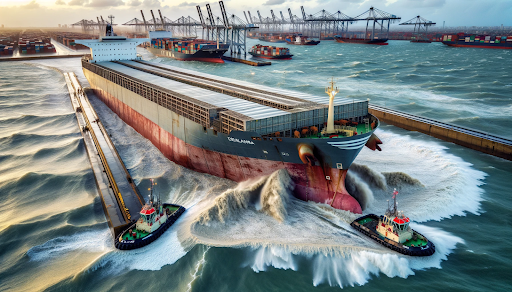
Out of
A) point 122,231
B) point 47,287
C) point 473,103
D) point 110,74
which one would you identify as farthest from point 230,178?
point 473,103

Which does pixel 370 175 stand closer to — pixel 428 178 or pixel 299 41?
pixel 428 178

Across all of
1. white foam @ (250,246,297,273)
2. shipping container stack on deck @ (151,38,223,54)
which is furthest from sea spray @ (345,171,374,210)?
shipping container stack on deck @ (151,38,223,54)

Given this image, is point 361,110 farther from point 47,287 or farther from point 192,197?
point 47,287

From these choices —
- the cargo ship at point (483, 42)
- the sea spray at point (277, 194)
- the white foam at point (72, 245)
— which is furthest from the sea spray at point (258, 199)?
the cargo ship at point (483, 42)

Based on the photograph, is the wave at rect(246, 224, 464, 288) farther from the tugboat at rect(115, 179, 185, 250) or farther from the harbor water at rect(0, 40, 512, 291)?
the tugboat at rect(115, 179, 185, 250)

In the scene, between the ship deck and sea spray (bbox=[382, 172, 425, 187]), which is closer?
the ship deck
